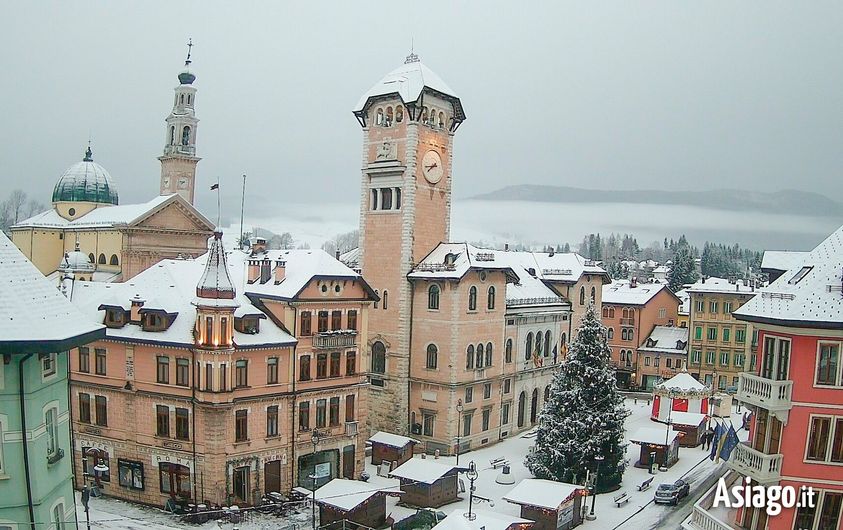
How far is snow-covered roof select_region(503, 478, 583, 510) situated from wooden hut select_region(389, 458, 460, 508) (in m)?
4.40

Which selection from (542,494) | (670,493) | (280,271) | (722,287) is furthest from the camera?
(722,287)

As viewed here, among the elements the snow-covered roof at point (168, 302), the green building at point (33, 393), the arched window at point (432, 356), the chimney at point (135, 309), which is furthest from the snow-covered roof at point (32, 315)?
the arched window at point (432, 356)

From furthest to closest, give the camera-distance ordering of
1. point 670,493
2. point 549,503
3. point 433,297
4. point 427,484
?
1. point 433,297
2. point 670,493
3. point 427,484
4. point 549,503

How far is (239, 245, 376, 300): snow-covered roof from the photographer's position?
41781 mm

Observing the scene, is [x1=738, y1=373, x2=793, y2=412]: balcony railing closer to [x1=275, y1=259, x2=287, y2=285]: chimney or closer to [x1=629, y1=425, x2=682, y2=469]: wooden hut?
[x1=629, y1=425, x2=682, y2=469]: wooden hut

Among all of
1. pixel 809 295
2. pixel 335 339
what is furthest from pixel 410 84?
pixel 809 295

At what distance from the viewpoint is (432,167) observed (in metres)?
54.9

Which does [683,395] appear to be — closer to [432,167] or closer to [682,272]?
[432,167]

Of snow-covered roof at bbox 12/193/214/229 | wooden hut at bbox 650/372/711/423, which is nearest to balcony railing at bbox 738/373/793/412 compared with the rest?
wooden hut at bbox 650/372/711/423

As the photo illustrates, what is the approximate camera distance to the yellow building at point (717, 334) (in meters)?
74.3

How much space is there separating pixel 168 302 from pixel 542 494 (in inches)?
891

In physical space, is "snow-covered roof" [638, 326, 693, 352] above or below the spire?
below

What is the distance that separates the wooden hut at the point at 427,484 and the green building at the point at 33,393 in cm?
2020

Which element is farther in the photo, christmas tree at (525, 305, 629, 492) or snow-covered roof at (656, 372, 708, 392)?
snow-covered roof at (656, 372, 708, 392)
